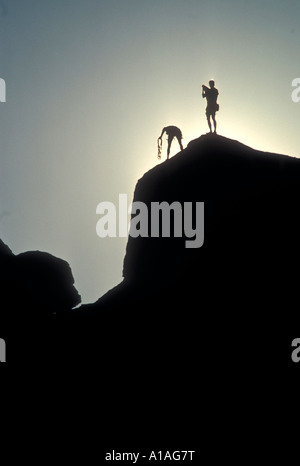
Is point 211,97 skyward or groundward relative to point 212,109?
skyward

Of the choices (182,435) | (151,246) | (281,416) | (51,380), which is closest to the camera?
(281,416)

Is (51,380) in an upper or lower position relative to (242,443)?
upper

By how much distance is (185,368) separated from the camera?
19172 millimetres

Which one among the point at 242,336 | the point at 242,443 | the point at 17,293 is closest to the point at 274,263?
the point at 242,336

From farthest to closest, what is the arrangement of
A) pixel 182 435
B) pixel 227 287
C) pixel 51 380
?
pixel 51 380, pixel 227 287, pixel 182 435

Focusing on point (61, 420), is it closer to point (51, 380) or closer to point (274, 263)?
point (51, 380)

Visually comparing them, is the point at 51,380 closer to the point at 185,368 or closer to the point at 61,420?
the point at 61,420

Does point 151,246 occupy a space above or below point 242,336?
above

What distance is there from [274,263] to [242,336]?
4.10 metres

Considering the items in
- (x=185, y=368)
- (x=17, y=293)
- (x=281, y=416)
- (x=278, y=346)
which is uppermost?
(x=17, y=293)

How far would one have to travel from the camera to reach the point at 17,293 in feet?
92.7

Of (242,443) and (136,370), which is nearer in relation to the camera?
(242,443)

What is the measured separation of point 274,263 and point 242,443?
8731mm

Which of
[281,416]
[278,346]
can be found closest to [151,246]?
[278,346]
